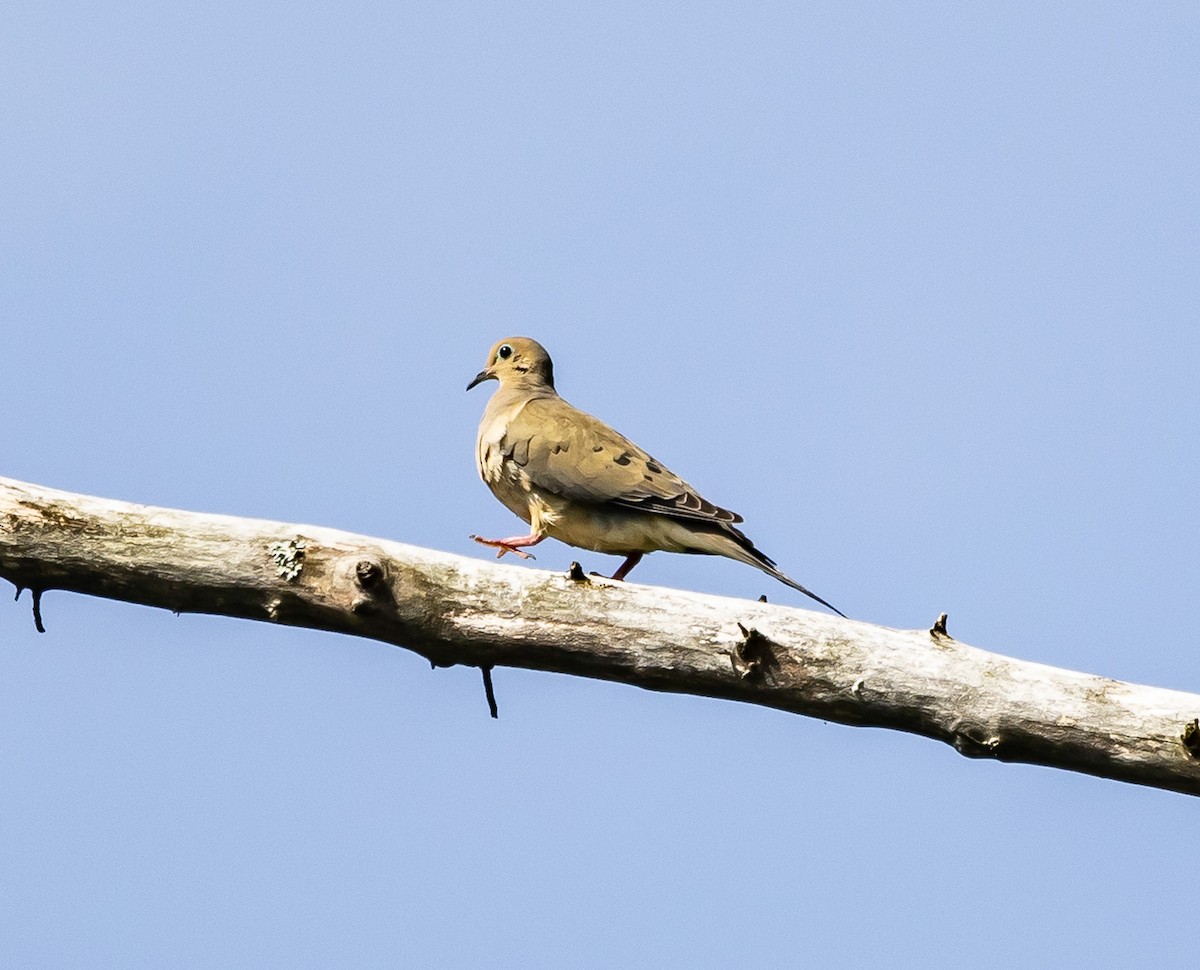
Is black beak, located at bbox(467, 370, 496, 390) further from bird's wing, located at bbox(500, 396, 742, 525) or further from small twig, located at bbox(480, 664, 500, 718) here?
small twig, located at bbox(480, 664, 500, 718)

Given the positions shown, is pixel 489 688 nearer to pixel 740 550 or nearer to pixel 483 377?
pixel 740 550

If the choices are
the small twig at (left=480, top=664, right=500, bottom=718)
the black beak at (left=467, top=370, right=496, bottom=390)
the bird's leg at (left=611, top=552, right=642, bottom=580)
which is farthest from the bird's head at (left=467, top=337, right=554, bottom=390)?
the small twig at (left=480, top=664, right=500, bottom=718)

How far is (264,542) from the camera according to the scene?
4285 millimetres

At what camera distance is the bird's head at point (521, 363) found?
8.47 m

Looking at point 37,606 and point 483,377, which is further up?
point 483,377

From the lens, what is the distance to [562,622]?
4320 millimetres

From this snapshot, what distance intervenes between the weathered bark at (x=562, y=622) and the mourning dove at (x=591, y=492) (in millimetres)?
1756

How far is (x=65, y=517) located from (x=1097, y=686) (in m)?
2.89

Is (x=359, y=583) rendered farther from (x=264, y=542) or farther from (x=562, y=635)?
(x=562, y=635)

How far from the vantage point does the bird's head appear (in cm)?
847

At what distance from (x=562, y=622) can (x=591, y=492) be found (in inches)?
92.5

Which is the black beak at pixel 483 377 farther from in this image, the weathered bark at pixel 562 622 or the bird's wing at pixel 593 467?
the weathered bark at pixel 562 622

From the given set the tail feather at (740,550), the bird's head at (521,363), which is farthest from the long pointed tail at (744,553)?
the bird's head at (521,363)

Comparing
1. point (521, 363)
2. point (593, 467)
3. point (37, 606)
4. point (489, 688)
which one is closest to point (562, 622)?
point (489, 688)
